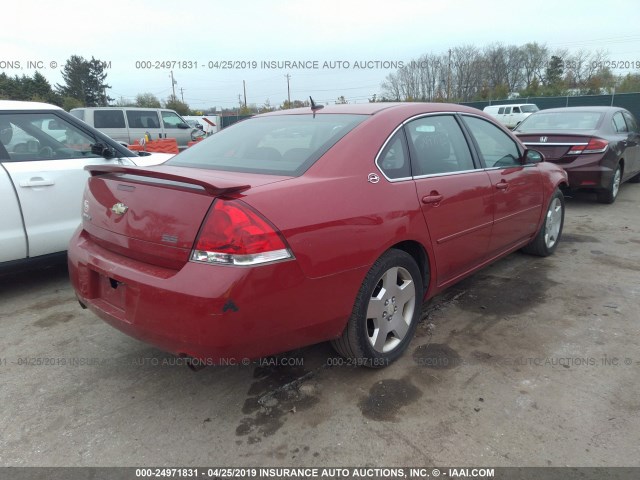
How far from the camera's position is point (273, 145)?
9.45 feet

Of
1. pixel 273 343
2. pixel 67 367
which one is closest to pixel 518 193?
pixel 273 343

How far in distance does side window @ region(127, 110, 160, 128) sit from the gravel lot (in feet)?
43.1

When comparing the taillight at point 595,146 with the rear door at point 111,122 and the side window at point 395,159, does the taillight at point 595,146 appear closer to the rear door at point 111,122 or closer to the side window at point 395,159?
the side window at point 395,159

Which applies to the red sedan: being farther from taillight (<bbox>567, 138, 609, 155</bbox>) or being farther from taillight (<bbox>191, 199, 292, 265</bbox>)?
taillight (<bbox>567, 138, 609, 155</bbox>)

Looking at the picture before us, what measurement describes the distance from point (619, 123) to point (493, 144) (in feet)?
17.8

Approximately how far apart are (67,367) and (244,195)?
1796 millimetres

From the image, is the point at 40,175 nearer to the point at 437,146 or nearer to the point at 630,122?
the point at 437,146

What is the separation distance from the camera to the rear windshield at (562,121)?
7.32 metres

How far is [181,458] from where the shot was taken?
82.4 inches

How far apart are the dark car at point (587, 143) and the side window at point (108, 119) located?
496 inches

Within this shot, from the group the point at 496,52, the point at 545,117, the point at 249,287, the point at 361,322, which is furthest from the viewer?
the point at 496,52

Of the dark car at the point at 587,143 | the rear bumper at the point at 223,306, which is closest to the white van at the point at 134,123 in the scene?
the dark car at the point at 587,143

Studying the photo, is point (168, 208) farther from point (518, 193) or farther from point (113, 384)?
point (518, 193)

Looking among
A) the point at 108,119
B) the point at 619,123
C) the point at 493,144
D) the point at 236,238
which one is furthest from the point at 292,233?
the point at 108,119
